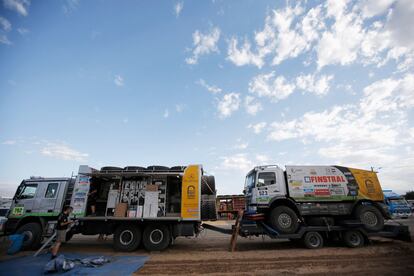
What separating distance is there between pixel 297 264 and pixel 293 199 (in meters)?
2.99

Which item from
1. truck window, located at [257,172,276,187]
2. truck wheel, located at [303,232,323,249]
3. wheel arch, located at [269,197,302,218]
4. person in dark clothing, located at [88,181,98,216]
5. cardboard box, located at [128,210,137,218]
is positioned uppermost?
truck window, located at [257,172,276,187]

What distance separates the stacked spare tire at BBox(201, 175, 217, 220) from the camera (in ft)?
29.0

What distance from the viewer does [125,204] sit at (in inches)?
344

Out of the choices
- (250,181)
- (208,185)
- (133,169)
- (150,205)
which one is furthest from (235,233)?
(133,169)

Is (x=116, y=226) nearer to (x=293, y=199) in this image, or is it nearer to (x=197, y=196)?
(x=197, y=196)

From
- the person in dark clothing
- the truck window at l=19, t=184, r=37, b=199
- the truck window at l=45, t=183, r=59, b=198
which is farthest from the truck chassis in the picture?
the truck window at l=19, t=184, r=37, b=199

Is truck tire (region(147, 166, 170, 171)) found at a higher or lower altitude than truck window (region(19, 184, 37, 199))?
higher

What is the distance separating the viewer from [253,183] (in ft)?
31.1

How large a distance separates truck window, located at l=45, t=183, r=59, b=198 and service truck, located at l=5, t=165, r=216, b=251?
2 centimetres

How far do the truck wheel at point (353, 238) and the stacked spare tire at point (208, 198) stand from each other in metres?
5.85

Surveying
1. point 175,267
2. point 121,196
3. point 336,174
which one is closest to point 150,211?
point 121,196

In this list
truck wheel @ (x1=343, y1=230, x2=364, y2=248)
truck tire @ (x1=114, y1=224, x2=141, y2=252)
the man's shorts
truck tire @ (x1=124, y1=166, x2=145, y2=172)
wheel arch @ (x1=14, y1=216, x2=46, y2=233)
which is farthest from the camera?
truck tire @ (x1=124, y1=166, x2=145, y2=172)

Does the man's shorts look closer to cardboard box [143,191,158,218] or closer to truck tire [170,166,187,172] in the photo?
cardboard box [143,191,158,218]

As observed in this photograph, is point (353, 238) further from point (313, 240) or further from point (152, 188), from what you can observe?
point (152, 188)
